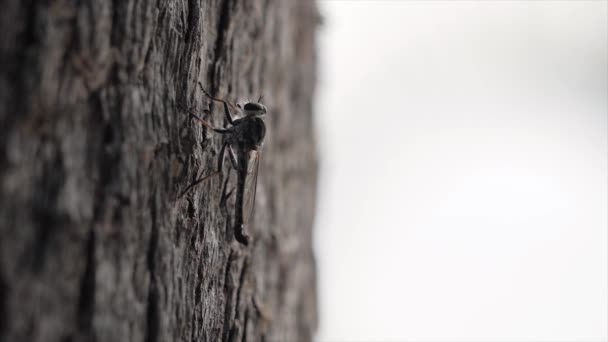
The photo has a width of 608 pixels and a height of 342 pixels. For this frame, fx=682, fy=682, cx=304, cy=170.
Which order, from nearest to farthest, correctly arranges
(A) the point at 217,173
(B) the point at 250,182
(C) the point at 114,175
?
(C) the point at 114,175 < (A) the point at 217,173 < (B) the point at 250,182

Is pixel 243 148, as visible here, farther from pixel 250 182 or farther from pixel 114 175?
pixel 114 175

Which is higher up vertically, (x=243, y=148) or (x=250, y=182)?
(x=243, y=148)

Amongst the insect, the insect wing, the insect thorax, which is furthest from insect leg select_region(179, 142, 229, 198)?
the insect wing

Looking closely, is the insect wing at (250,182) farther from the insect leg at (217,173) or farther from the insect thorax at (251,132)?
the insect leg at (217,173)

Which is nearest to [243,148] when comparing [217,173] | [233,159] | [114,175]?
[233,159]

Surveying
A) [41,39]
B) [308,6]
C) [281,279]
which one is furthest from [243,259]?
[308,6]

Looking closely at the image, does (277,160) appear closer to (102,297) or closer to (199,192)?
(199,192)

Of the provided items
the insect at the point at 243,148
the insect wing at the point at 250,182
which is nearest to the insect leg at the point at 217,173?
the insect at the point at 243,148

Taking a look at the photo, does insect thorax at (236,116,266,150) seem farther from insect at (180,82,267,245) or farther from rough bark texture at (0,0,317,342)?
Answer: rough bark texture at (0,0,317,342)

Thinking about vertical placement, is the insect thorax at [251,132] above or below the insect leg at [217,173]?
above
